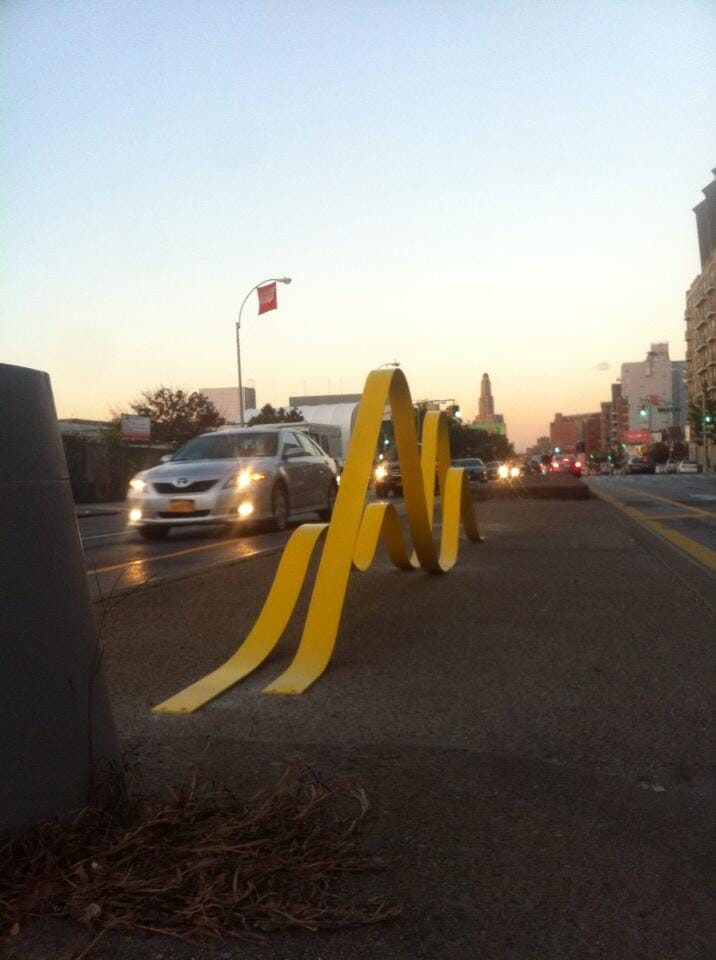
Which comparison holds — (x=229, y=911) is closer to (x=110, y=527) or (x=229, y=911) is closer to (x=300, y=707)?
(x=300, y=707)

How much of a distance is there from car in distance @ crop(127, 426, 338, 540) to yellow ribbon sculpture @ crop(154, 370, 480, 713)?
4.72 m

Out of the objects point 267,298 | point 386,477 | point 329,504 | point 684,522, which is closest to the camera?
point 684,522

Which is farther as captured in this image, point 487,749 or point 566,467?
point 566,467

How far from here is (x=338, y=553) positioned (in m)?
5.92

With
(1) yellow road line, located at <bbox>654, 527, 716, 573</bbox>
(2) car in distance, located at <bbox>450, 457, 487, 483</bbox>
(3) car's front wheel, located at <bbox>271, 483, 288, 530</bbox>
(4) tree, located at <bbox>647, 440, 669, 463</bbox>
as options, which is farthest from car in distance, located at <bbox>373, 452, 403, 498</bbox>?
(4) tree, located at <bbox>647, 440, 669, 463</bbox>

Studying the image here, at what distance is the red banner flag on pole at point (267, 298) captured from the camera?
117ft

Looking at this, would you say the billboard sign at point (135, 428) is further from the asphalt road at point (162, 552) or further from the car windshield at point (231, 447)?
the car windshield at point (231, 447)

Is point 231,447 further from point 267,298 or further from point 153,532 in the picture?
point 267,298

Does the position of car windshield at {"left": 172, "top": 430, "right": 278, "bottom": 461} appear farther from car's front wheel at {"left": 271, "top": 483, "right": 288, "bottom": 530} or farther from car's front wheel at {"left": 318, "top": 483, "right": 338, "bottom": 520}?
car's front wheel at {"left": 318, "top": 483, "right": 338, "bottom": 520}

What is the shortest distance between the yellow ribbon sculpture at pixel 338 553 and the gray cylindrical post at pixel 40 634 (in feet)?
5.12

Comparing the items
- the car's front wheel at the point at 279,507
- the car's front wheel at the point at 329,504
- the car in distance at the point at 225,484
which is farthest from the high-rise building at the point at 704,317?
the car's front wheel at the point at 279,507

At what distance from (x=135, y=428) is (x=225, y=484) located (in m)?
30.9

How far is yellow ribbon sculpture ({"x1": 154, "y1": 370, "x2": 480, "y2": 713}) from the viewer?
508 cm

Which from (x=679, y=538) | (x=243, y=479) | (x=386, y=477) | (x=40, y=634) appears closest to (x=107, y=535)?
(x=243, y=479)
